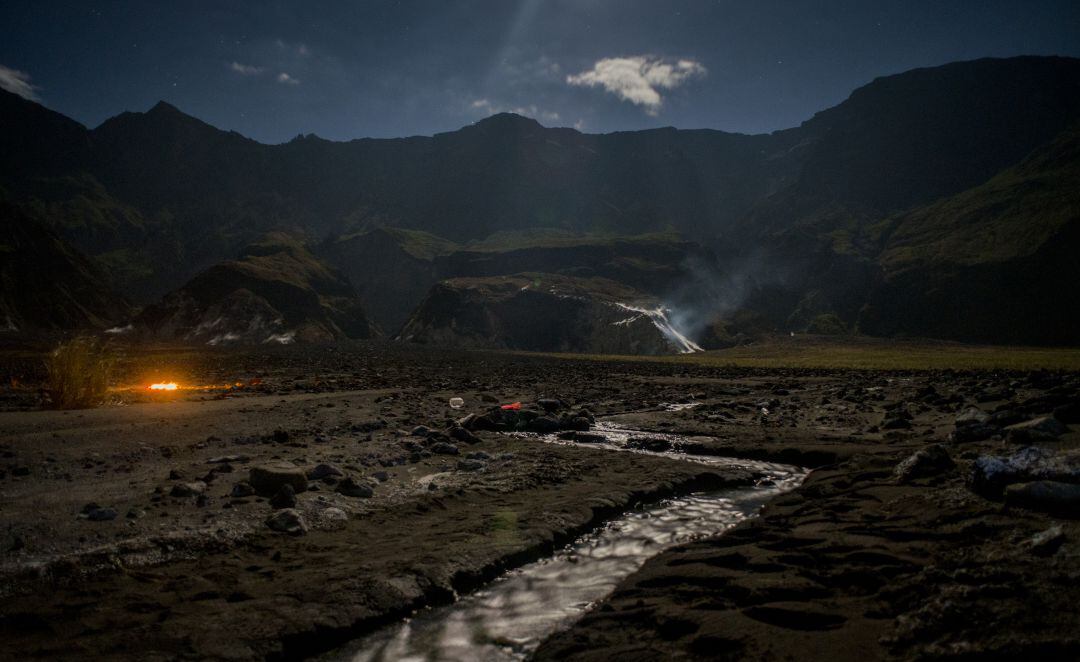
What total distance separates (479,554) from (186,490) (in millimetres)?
5434

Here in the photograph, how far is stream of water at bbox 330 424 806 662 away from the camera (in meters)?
5.21

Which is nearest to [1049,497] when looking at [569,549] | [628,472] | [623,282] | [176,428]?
[569,549]

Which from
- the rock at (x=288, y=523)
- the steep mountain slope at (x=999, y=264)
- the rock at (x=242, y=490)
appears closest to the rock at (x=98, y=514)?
→ the rock at (x=242, y=490)

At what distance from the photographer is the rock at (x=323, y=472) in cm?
1031

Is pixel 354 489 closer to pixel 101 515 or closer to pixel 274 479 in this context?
pixel 274 479

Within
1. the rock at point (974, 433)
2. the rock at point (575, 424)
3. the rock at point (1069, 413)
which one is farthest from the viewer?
the rock at point (575, 424)

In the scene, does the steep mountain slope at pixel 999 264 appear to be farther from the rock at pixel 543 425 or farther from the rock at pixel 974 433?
the rock at pixel 543 425

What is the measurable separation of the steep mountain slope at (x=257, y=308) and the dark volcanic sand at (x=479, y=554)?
119 meters

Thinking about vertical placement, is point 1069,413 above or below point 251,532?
above

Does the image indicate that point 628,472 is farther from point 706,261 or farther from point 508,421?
point 706,261

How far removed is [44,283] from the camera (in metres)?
130

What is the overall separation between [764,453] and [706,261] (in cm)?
17485

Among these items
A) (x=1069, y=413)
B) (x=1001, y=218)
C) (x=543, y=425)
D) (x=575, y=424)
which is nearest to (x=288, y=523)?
(x=543, y=425)

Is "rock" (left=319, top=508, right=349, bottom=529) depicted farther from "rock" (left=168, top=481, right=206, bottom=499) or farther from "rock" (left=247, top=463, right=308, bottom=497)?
"rock" (left=168, top=481, right=206, bottom=499)
